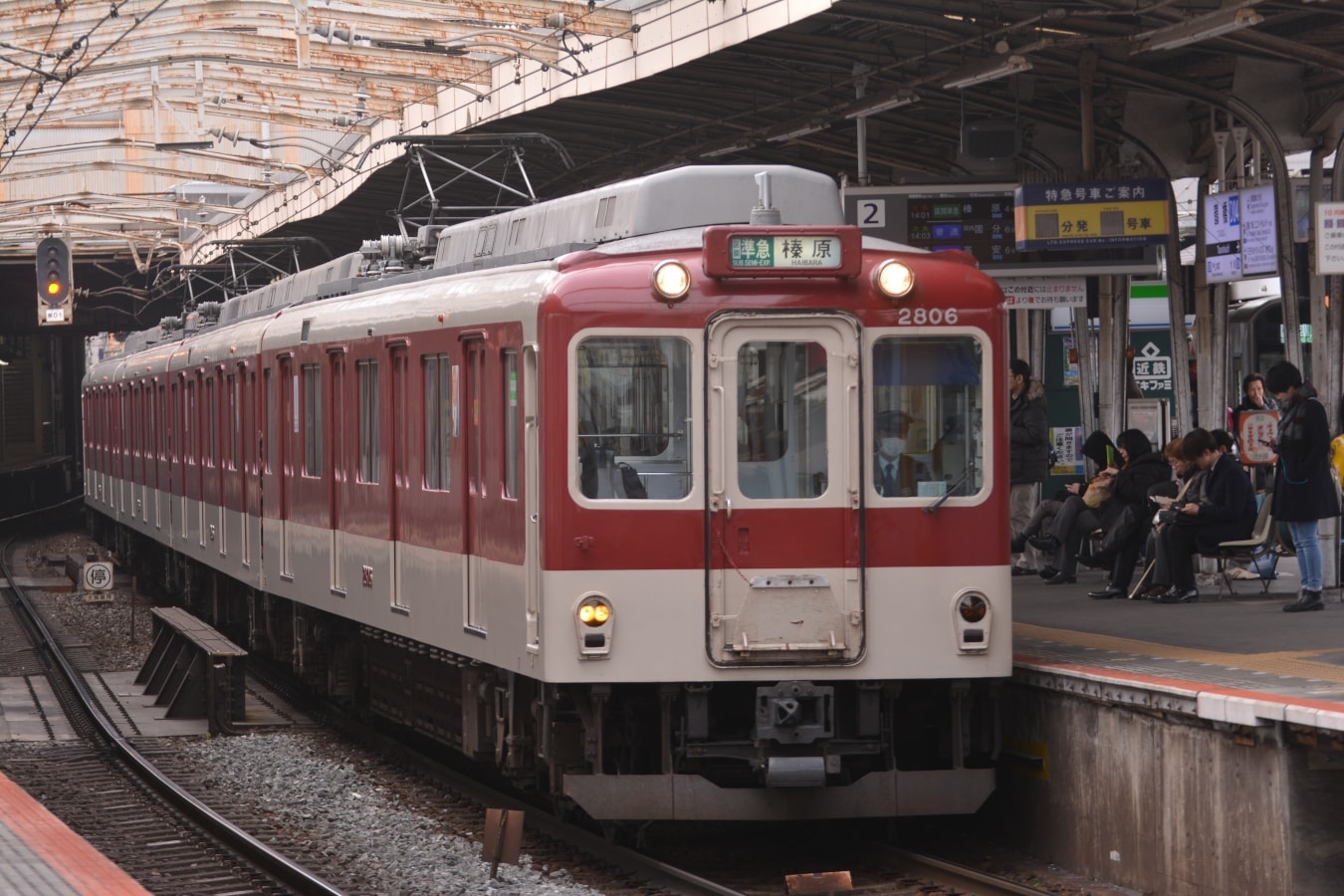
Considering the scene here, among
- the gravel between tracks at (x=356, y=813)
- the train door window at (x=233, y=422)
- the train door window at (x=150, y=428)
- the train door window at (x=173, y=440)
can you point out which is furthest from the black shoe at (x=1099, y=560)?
the train door window at (x=150, y=428)

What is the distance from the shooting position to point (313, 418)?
532 inches

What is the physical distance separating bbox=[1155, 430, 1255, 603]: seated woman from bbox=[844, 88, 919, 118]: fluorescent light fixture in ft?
10.4

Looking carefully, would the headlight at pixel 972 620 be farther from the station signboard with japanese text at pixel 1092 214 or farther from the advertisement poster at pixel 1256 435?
the station signboard with japanese text at pixel 1092 214

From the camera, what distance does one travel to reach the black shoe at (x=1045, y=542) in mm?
15240

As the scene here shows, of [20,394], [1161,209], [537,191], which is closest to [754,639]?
[1161,209]

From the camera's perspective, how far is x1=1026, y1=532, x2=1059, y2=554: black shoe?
15.2 metres

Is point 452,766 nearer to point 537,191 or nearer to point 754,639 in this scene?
point 754,639

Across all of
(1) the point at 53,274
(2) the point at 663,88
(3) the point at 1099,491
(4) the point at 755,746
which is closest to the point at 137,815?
(4) the point at 755,746

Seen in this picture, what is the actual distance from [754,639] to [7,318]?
36.6 metres

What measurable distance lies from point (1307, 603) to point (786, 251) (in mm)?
5055

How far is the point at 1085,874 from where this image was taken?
30.0 feet

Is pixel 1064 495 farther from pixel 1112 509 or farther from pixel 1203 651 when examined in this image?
pixel 1203 651

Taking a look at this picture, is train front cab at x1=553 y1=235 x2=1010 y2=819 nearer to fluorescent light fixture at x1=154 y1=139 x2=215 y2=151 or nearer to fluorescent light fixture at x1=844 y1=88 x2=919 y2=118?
fluorescent light fixture at x1=844 y1=88 x2=919 y2=118

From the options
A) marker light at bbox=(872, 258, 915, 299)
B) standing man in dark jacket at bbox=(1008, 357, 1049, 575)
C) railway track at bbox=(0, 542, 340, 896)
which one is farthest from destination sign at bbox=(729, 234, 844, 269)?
standing man in dark jacket at bbox=(1008, 357, 1049, 575)
